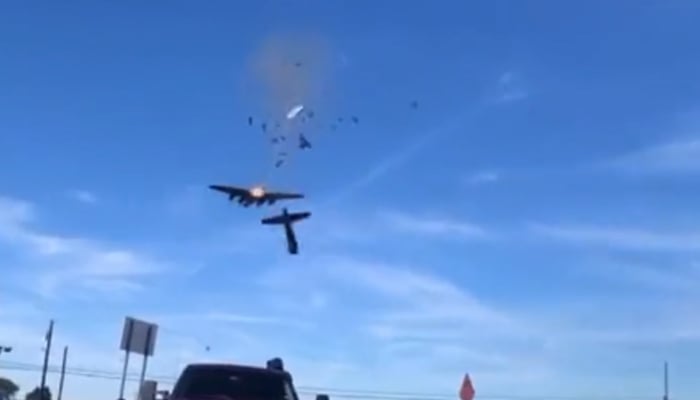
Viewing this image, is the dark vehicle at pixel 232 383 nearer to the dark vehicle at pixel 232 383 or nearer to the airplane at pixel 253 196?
the dark vehicle at pixel 232 383

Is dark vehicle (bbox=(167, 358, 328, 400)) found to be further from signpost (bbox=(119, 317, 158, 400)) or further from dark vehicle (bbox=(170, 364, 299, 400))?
signpost (bbox=(119, 317, 158, 400))

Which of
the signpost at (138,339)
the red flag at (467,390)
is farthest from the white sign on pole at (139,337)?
the red flag at (467,390)

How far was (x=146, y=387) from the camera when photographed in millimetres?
15570

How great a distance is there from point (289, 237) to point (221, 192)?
1.52m

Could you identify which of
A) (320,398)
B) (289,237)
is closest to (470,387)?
(289,237)

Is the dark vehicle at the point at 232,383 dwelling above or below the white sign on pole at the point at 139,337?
below

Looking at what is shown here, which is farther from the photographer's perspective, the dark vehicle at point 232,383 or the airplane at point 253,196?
the airplane at point 253,196

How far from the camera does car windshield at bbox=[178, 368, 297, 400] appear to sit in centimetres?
1518

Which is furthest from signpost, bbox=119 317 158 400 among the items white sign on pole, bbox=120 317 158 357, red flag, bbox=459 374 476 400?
red flag, bbox=459 374 476 400

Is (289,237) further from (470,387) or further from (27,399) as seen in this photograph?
(27,399)

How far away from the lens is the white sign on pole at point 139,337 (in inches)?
1003

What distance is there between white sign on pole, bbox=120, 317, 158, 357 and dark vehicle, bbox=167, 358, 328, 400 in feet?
33.0

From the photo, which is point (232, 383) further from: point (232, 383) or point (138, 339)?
point (138, 339)

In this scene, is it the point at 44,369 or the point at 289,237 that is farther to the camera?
the point at 44,369
